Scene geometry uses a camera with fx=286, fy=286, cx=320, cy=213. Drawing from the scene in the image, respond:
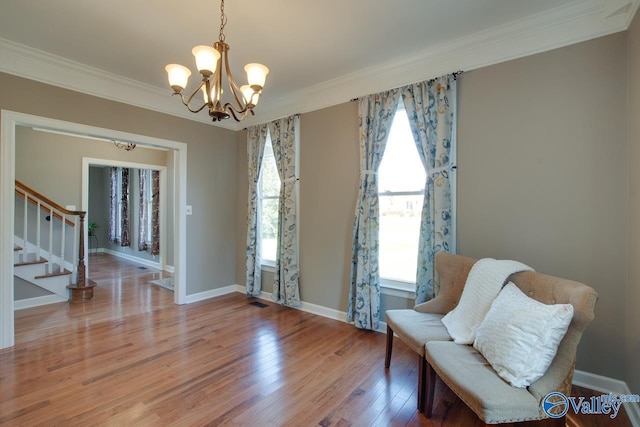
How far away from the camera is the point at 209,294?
4.27 m

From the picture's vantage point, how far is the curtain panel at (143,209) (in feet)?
22.1

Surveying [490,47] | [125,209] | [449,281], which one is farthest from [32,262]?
[490,47]

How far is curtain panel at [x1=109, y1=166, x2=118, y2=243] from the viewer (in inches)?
307

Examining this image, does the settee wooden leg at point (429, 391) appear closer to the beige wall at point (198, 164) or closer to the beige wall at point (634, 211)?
the beige wall at point (634, 211)

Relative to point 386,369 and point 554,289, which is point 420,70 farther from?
point 386,369

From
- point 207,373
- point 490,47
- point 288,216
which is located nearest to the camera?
point 207,373

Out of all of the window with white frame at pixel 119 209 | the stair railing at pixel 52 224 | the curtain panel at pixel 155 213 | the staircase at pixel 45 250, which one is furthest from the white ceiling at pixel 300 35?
the window with white frame at pixel 119 209

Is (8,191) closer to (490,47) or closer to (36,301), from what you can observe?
(36,301)

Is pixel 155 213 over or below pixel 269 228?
over

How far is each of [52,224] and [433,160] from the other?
553cm

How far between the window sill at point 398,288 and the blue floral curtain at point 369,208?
9 cm

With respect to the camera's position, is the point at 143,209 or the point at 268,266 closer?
the point at 268,266

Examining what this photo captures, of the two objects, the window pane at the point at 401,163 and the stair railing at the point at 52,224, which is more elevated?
the window pane at the point at 401,163

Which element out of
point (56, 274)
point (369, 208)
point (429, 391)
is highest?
point (369, 208)
